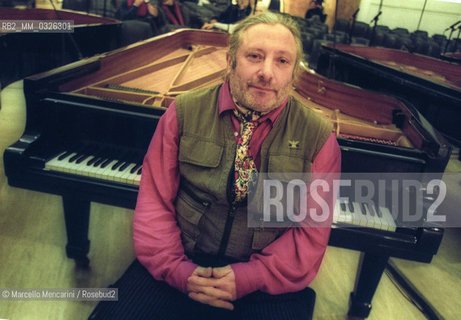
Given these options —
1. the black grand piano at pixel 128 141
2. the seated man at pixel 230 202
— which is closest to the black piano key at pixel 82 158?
the black grand piano at pixel 128 141

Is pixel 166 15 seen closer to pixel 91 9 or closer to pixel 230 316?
pixel 91 9

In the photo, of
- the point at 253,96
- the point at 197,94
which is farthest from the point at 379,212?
the point at 197,94

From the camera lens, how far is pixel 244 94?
4.29 feet

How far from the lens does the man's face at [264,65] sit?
4.11 ft

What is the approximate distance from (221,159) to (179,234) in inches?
13.4

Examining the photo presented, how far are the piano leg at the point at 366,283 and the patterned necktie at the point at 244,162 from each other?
971mm

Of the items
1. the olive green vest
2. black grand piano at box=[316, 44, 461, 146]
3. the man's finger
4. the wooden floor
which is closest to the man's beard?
the olive green vest

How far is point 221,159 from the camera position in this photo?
1405 millimetres

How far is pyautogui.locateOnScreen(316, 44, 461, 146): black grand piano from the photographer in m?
2.93

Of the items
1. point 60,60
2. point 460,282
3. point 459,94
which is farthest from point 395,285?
point 60,60

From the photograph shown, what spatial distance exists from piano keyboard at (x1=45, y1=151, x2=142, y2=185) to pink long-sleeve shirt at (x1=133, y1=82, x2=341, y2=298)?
1.21ft

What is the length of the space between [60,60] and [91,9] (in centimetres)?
608

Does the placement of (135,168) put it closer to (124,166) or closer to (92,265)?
(124,166)

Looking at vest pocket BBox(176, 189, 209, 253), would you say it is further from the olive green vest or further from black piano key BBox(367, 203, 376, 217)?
black piano key BBox(367, 203, 376, 217)
